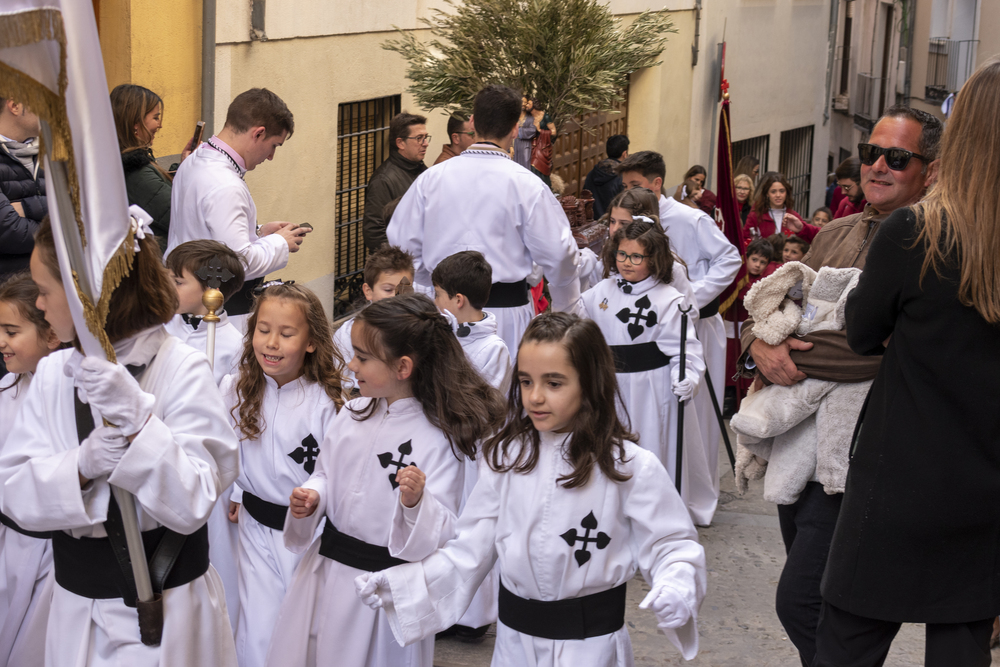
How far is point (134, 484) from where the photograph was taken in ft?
8.81

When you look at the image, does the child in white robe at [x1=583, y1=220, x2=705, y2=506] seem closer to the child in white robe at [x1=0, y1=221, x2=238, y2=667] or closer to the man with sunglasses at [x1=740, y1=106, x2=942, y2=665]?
the man with sunglasses at [x1=740, y1=106, x2=942, y2=665]

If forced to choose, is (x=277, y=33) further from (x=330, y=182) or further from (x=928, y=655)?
(x=928, y=655)

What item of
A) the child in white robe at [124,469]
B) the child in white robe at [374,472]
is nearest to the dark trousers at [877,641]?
the child in white robe at [374,472]

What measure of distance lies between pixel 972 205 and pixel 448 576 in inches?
66.3

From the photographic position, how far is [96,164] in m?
2.49

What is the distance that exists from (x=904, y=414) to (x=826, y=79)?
23.1 m

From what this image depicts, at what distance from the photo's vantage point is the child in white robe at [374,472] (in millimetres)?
3695

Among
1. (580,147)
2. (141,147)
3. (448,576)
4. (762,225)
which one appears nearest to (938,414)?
(448,576)

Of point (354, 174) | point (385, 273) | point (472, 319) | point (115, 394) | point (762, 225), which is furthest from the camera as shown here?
point (354, 174)

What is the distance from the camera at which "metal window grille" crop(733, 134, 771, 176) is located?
2094 centimetres

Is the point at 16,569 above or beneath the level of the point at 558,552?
beneath

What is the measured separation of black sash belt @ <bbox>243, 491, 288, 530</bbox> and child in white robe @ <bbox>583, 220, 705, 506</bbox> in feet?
7.65

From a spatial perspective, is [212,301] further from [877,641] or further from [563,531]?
[877,641]

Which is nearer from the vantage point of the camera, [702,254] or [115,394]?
[115,394]
